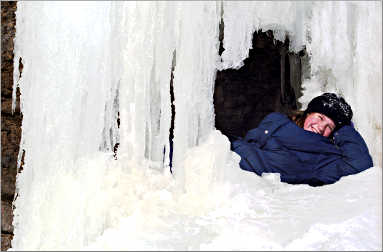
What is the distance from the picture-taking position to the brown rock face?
2688mm

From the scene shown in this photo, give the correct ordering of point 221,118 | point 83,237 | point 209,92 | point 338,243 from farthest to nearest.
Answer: point 221,118
point 209,92
point 83,237
point 338,243

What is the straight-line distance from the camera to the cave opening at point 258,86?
3236mm

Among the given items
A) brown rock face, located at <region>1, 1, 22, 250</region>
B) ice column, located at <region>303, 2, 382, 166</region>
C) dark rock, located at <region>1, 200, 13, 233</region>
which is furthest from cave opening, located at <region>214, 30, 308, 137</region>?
dark rock, located at <region>1, 200, 13, 233</region>

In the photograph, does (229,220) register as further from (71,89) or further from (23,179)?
(23,179)

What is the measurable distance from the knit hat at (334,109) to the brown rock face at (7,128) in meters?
1.85

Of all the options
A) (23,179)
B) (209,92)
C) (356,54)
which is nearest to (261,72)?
(356,54)

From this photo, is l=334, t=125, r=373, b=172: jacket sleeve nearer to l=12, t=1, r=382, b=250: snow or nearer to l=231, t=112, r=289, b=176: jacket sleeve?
l=12, t=1, r=382, b=250: snow

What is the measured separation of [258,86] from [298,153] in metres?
1.29

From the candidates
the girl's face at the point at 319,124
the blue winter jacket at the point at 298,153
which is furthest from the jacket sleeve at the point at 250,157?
the girl's face at the point at 319,124

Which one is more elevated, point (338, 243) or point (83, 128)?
point (83, 128)

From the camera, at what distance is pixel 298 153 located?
2100 millimetres

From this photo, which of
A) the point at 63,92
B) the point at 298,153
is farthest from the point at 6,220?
the point at 298,153

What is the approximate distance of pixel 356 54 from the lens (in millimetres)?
2385

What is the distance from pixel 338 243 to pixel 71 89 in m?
1.27
